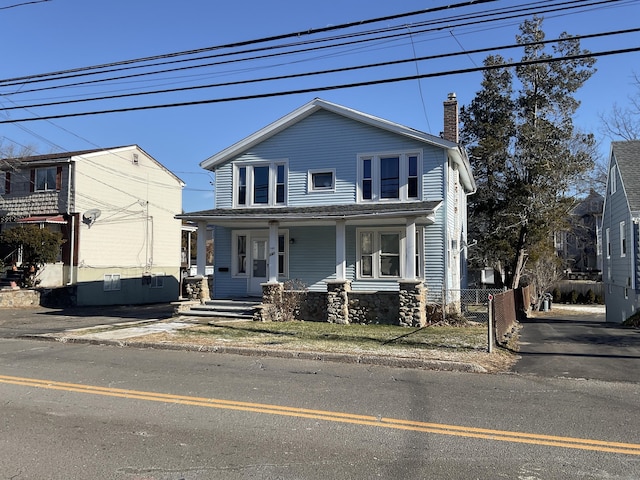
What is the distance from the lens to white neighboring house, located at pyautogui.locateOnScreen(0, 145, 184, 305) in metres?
26.1

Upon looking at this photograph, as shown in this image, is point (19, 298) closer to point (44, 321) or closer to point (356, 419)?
point (44, 321)

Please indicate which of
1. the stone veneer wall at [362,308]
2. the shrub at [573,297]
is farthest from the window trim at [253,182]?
the shrub at [573,297]

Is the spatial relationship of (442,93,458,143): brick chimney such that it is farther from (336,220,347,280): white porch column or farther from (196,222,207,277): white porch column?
(196,222,207,277): white porch column

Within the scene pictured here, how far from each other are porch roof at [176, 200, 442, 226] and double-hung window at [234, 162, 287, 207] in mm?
564

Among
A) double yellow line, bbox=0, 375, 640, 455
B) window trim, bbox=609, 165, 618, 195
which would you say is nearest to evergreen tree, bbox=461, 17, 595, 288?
window trim, bbox=609, 165, 618, 195

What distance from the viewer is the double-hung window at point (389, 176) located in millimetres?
18000

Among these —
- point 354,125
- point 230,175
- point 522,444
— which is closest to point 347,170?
point 354,125

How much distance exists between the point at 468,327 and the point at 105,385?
35.5ft

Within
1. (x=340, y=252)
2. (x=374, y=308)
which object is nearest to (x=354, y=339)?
(x=374, y=308)

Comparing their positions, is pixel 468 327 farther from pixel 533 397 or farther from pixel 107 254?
pixel 107 254

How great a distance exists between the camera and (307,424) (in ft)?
19.5

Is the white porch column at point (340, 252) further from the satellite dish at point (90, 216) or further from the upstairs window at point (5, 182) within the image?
the upstairs window at point (5, 182)

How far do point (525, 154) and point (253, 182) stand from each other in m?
14.7

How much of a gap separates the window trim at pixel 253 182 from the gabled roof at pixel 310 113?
65 centimetres
